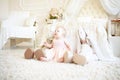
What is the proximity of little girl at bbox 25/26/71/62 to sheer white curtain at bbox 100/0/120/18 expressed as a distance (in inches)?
53.0

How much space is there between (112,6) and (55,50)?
1.63 metres

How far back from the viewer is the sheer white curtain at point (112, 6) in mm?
3484

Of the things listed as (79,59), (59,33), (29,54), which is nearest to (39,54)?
(29,54)

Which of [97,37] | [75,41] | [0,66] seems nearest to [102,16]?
[97,37]

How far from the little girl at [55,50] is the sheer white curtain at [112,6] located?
135 cm

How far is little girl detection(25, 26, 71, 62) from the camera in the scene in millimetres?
2307

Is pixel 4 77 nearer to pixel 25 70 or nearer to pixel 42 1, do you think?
pixel 25 70

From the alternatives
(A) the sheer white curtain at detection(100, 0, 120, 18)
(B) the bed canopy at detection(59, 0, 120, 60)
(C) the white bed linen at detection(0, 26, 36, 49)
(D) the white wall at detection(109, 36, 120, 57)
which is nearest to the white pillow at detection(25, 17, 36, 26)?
(C) the white bed linen at detection(0, 26, 36, 49)

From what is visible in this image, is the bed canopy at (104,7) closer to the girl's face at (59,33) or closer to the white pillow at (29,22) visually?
the white pillow at (29,22)

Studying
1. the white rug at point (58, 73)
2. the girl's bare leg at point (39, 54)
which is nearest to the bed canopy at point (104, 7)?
the girl's bare leg at point (39, 54)

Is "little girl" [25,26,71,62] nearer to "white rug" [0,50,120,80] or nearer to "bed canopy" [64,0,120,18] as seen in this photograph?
"white rug" [0,50,120,80]

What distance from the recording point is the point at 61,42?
2.41 metres

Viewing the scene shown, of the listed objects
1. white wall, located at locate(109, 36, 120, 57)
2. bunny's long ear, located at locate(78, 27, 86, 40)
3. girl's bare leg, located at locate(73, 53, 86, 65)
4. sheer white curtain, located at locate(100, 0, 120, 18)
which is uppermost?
sheer white curtain, located at locate(100, 0, 120, 18)

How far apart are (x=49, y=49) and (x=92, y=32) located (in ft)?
2.42
